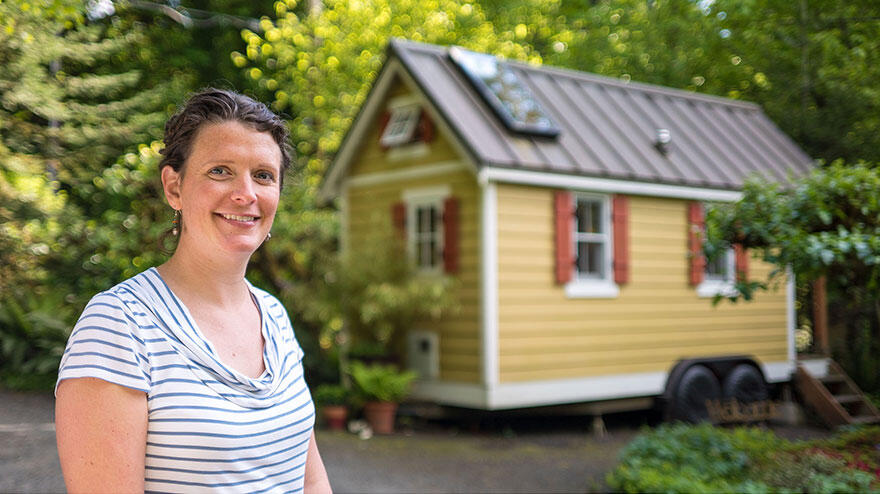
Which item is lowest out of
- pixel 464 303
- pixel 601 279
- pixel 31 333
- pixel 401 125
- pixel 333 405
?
pixel 333 405

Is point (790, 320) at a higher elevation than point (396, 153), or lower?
lower

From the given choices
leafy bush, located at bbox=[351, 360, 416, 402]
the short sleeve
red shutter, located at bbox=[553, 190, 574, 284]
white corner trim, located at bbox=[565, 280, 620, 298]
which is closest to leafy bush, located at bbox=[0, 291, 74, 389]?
leafy bush, located at bbox=[351, 360, 416, 402]

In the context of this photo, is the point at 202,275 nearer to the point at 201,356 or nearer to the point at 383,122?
the point at 201,356

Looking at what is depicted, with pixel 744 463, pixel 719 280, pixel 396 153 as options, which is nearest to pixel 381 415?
pixel 396 153

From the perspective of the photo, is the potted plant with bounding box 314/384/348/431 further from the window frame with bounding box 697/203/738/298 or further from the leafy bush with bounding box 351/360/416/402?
the window frame with bounding box 697/203/738/298

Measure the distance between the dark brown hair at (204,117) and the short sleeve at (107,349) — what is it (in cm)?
41

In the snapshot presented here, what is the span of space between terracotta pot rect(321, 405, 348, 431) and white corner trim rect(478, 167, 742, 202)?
3.39m

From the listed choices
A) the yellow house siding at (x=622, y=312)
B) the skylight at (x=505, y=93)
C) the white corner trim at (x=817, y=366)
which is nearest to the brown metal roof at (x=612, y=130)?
the skylight at (x=505, y=93)

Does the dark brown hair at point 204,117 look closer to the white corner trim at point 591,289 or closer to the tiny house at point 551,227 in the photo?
the tiny house at point 551,227

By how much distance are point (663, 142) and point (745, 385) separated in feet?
11.7

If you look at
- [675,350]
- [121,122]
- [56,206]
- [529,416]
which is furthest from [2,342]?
[675,350]

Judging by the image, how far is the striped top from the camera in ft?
5.37

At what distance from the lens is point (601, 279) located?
11.5 metres

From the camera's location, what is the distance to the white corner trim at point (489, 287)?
10258 mm
